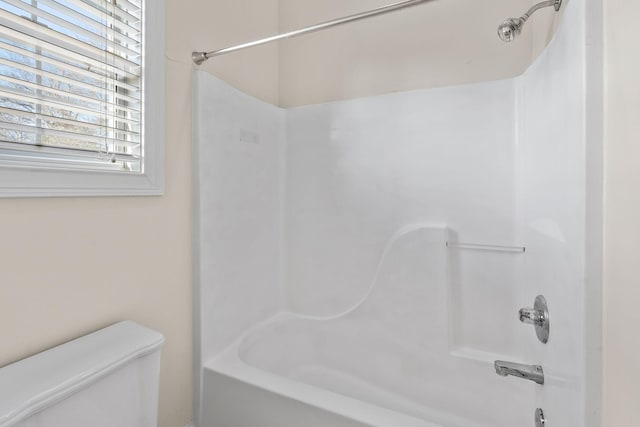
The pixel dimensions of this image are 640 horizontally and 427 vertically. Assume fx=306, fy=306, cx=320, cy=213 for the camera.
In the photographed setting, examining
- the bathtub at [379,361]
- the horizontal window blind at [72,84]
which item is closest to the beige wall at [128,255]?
the horizontal window blind at [72,84]

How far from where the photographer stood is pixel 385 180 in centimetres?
165

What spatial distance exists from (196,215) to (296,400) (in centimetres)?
82

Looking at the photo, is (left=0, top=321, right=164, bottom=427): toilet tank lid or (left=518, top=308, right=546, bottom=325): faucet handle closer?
(left=0, top=321, right=164, bottom=427): toilet tank lid

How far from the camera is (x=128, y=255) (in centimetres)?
107

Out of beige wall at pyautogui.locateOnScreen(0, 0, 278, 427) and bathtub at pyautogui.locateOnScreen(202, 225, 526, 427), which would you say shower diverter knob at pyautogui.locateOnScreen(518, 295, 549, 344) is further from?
beige wall at pyautogui.locateOnScreen(0, 0, 278, 427)

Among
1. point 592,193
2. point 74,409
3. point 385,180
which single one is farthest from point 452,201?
point 74,409

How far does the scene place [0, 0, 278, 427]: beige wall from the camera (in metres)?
0.82

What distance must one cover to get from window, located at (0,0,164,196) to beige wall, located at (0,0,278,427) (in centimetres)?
7

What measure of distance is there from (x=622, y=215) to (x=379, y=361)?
4.55ft

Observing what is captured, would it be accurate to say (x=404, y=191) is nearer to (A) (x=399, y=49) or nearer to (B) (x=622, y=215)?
(A) (x=399, y=49)

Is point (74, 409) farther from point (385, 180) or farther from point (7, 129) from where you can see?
point (385, 180)

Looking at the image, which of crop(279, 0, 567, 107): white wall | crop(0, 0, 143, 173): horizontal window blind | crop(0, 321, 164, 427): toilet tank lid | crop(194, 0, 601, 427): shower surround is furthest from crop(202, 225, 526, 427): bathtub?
crop(0, 0, 143, 173): horizontal window blind

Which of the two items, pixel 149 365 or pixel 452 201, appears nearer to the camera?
pixel 149 365

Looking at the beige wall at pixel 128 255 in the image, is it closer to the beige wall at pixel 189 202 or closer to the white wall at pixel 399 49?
the beige wall at pixel 189 202
